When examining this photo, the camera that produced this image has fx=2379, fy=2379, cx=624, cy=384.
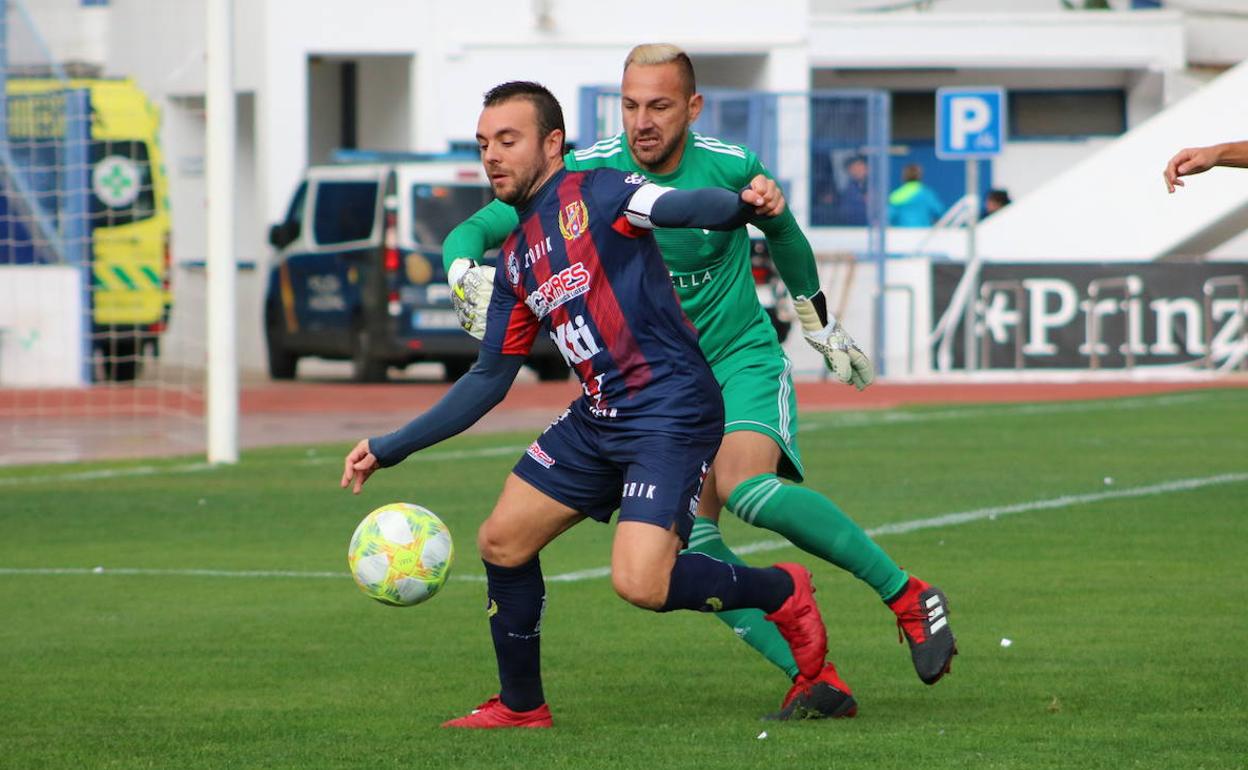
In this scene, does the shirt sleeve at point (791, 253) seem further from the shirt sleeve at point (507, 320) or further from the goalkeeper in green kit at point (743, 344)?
the shirt sleeve at point (507, 320)

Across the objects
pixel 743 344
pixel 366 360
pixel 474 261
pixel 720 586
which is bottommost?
pixel 366 360

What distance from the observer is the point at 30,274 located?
22.8m

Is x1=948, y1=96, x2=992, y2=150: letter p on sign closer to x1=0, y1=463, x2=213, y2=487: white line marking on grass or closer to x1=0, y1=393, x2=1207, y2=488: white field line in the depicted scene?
x1=0, y1=393, x2=1207, y2=488: white field line

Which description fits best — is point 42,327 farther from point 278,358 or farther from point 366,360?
point 278,358

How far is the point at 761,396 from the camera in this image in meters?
6.92

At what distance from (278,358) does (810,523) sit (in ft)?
64.2

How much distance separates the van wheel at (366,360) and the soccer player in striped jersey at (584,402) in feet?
57.4

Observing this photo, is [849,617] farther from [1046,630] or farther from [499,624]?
[499,624]

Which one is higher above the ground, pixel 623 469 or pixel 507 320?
pixel 507 320

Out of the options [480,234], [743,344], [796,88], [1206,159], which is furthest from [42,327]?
[1206,159]

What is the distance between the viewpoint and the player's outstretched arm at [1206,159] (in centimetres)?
661

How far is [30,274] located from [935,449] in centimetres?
1034

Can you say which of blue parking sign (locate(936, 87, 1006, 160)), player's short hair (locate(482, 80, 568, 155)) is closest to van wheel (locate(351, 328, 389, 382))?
blue parking sign (locate(936, 87, 1006, 160))

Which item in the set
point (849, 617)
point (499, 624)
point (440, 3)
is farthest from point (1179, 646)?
point (440, 3)
